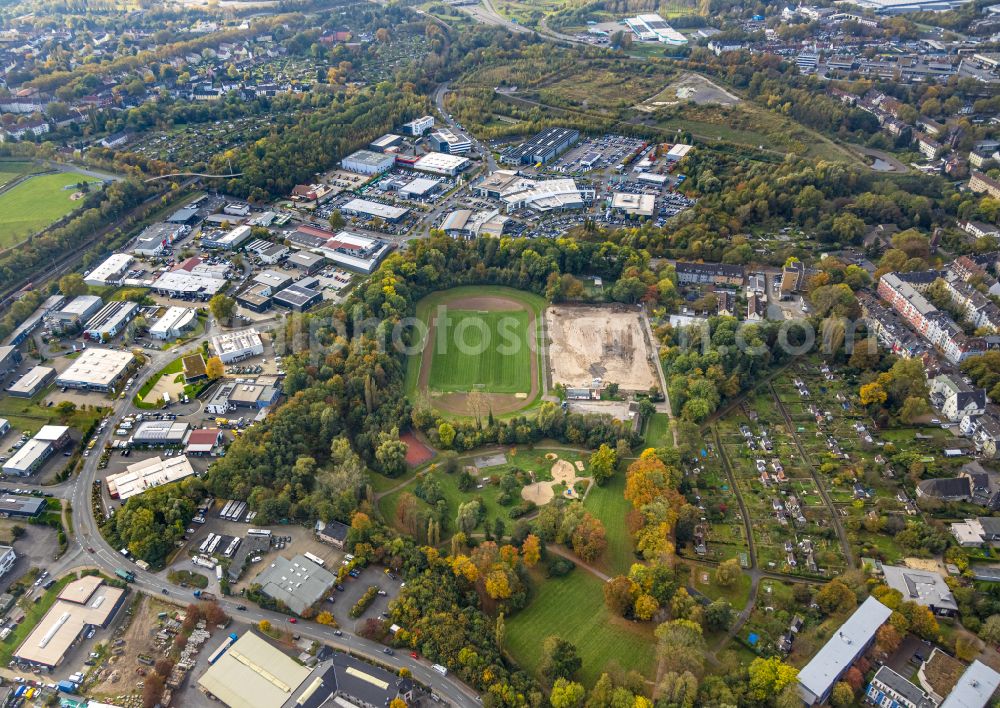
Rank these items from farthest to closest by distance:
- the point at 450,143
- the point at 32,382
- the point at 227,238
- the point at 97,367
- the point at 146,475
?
the point at 450,143
the point at 227,238
the point at 97,367
the point at 32,382
the point at 146,475

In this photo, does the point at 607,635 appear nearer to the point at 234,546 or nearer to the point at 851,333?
the point at 234,546

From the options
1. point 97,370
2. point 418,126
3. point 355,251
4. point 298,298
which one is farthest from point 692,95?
point 97,370

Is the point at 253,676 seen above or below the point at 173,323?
below

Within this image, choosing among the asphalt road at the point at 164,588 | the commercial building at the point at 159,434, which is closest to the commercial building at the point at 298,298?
the commercial building at the point at 159,434

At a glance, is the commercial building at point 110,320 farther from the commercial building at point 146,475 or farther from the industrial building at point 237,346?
the commercial building at point 146,475

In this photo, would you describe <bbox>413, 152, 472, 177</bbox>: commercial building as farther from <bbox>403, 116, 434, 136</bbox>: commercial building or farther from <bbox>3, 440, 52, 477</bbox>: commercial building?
<bbox>3, 440, 52, 477</bbox>: commercial building

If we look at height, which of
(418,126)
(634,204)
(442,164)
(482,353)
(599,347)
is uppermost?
(418,126)

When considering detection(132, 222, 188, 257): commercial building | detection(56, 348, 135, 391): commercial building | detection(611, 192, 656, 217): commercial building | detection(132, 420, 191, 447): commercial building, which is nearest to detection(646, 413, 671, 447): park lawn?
detection(132, 420, 191, 447): commercial building

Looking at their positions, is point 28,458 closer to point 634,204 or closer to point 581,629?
point 581,629
